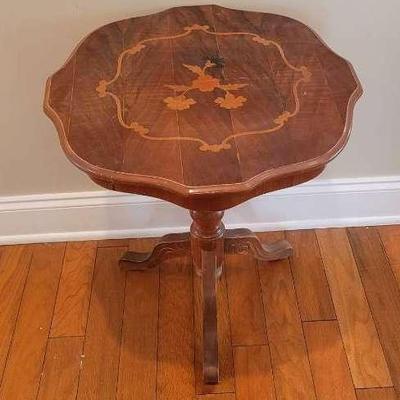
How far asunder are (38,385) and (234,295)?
55 cm

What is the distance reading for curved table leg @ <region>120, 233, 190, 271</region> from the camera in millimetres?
1669

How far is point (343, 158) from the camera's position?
1.74 metres

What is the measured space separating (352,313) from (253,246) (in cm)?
31

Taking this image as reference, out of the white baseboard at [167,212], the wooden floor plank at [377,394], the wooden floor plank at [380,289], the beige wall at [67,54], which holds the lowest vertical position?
the wooden floor plank at [380,289]

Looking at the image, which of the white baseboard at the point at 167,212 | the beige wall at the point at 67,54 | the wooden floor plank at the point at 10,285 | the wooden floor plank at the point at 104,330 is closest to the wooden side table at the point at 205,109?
the beige wall at the point at 67,54

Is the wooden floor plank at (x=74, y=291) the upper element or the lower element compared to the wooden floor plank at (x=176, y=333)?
upper

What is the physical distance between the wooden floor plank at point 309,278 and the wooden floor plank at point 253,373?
0.55ft

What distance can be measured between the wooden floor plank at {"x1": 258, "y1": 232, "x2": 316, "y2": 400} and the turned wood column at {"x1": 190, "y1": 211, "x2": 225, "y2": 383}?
0.54ft

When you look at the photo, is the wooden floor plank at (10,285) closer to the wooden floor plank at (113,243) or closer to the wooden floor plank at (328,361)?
the wooden floor plank at (113,243)

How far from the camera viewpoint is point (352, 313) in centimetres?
163

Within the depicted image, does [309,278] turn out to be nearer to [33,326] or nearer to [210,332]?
[210,332]

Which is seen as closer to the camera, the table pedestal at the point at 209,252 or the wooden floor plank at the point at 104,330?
A: the table pedestal at the point at 209,252

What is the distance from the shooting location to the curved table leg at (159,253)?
167cm

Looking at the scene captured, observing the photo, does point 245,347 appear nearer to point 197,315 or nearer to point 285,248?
point 197,315
